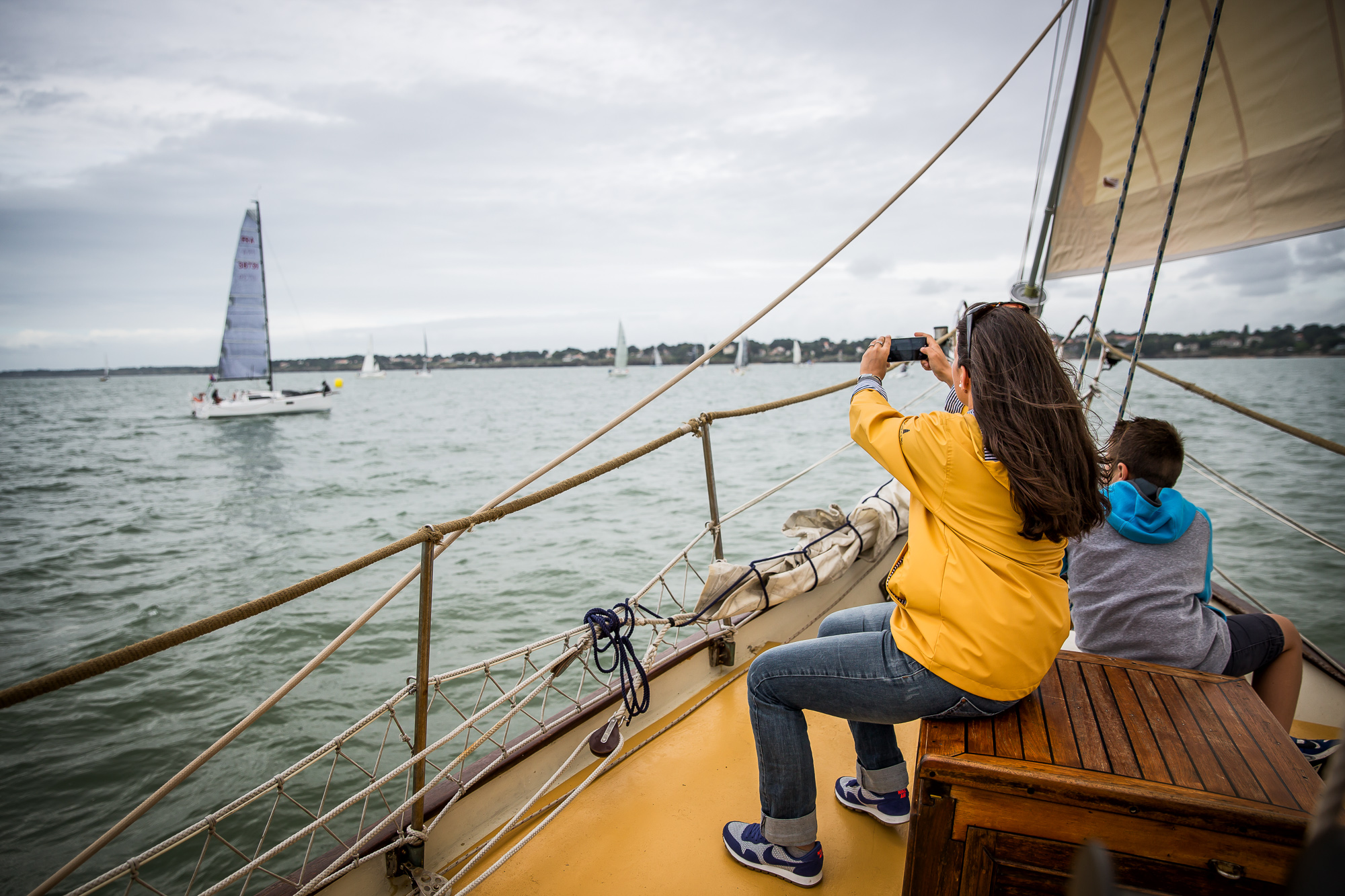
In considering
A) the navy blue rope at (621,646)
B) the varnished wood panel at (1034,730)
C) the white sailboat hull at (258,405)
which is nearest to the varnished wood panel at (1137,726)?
the varnished wood panel at (1034,730)

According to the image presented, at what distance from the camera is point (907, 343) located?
1611mm

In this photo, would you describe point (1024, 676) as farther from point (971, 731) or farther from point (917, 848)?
point (917, 848)

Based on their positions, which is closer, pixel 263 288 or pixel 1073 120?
pixel 1073 120

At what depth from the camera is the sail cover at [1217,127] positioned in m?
2.78

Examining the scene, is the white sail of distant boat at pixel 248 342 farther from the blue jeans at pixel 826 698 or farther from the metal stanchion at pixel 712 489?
the blue jeans at pixel 826 698

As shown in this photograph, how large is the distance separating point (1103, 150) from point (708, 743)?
3.53m

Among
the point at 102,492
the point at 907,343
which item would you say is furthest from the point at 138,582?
the point at 907,343

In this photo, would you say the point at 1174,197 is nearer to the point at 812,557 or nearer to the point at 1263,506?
the point at 1263,506

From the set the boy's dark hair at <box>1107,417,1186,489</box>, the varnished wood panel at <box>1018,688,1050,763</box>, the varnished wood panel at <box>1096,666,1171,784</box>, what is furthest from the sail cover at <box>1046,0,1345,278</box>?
the varnished wood panel at <box>1018,688,1050,763</box>

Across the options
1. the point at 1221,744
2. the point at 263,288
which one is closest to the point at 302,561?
the point at 1221,744

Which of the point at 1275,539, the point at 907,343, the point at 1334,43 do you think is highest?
the point at 1334,43

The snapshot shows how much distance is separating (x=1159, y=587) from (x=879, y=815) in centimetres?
87

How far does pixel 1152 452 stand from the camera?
66.1 inches

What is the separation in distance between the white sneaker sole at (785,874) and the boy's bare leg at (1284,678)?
3.97 feet
